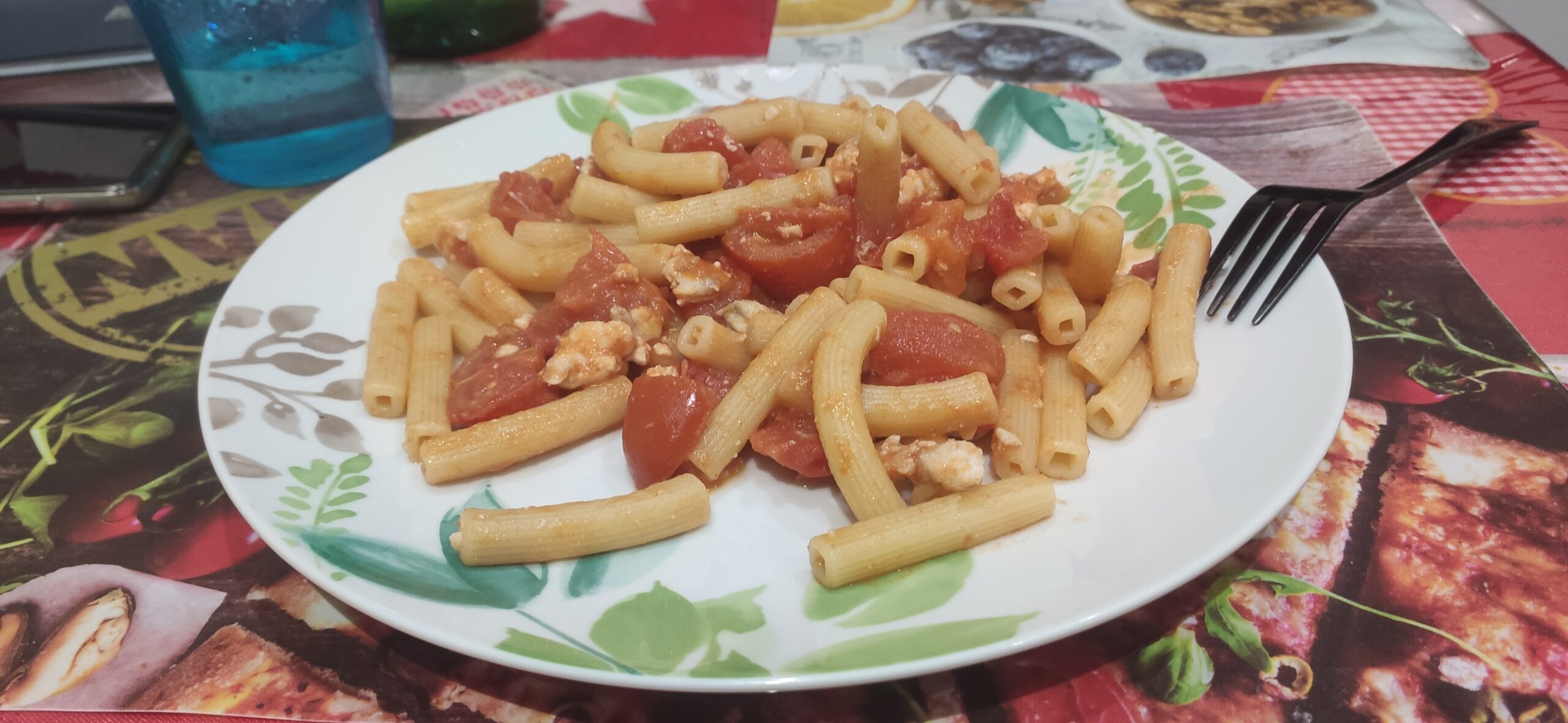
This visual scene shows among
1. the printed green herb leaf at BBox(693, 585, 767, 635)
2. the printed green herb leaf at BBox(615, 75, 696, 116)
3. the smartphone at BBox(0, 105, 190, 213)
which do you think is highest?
the printed green herb leaf at BBox(615, 75, 696, 116)

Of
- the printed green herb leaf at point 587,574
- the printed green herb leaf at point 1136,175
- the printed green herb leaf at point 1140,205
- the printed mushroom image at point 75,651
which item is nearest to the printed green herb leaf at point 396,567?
the printed green herb leaf at point 587,574

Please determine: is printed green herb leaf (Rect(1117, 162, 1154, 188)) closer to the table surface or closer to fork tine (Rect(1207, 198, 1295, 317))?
fork tine (Rect(1207, 198, 1295, 317))

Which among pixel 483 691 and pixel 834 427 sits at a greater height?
pixel 834 427

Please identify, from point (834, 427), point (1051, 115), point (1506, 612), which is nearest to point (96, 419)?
point (834, 427)

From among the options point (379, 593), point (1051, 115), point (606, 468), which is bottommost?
point (606, 468)

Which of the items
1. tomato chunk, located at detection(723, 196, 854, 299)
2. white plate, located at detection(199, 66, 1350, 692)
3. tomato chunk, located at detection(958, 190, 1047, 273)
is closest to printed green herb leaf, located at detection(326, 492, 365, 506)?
white plate, located at detection(199, 66, 1350, 692)

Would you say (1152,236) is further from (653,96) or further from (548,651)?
(548,651)

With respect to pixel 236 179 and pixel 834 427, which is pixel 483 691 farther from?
pixel 236 179
